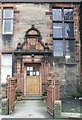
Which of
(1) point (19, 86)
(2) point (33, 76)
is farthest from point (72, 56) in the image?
(1) point (19, 86)

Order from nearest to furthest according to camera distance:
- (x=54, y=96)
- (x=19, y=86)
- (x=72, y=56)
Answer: (x=54, y=96)
(x=19, y=86)
(x=72, y=56)

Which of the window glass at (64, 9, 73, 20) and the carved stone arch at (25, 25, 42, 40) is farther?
the window glass at (64, 9, 73, 20)

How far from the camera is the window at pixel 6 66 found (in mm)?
16391

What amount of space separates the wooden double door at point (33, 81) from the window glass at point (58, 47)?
169 cm

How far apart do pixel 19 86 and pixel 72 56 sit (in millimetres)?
4468

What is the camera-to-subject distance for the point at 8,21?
16969 mm

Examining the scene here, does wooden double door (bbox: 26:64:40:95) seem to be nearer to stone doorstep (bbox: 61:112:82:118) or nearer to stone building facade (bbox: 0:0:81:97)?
stone building facade (bbox: 0:0:81:97)

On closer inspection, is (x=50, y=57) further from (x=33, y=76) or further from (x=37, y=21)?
(x=37, y=21)

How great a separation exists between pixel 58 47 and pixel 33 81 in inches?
124

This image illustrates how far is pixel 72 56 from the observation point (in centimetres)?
1675

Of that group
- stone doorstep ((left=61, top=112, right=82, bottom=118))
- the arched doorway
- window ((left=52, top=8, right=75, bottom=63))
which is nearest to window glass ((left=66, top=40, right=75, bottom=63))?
window ((left=52, top=8, right=75, bottom=63))

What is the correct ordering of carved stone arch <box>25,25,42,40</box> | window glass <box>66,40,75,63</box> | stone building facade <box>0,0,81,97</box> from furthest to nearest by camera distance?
window glass <box>66,40,75,63</box> → carved stone arch <box>25,25,42,40</box> → stone building facade <box>0,0,81,97</box>

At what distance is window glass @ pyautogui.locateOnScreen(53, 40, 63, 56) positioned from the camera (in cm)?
1677

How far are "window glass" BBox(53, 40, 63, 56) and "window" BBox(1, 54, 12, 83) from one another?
3.32m
